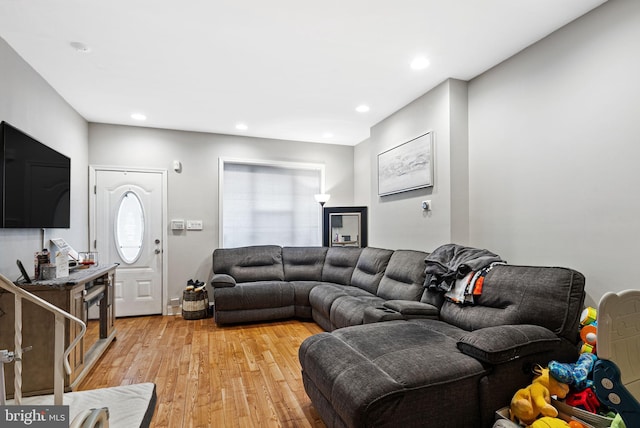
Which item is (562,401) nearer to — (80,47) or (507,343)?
(507,343)

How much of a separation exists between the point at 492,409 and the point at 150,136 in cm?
492

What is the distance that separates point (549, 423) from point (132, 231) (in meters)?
4.80

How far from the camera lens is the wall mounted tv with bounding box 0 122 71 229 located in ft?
7.91

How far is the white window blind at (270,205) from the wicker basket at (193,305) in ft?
2.84

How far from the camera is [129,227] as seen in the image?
14.8 ft

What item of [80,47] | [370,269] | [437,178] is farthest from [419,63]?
[80,47]

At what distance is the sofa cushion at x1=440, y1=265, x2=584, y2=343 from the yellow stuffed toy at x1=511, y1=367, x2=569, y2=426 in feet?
1.15

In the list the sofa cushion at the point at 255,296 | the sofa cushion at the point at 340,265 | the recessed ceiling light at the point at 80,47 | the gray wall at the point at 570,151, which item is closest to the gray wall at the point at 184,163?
the sofa cushion at the point at 255,296

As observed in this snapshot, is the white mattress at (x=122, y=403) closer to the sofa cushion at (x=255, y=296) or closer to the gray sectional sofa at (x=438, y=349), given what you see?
the gray sectional sofa at (x=438, y=349)

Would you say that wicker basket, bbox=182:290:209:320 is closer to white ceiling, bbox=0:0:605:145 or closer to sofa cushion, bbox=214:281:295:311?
sofa cushion, bbox=214:281:295:311

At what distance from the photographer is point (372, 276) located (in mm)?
3766

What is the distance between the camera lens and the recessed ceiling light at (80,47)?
8.34ft

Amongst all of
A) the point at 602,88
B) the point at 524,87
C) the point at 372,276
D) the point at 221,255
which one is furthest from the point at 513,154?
the point at 221,255

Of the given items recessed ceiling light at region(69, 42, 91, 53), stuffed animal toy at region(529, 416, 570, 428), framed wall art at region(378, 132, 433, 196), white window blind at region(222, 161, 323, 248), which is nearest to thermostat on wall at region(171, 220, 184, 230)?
white window blind at region(222, 161, 323, 248)
